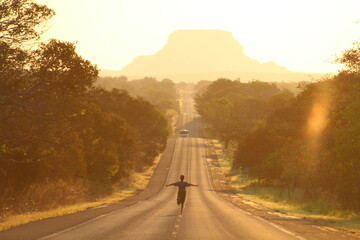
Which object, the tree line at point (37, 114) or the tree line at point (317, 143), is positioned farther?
the tree line at point (317, 143)

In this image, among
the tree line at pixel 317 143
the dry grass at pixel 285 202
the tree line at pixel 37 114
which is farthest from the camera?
the tree line at pixel 317 143

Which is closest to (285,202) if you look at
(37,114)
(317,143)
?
(317,143)

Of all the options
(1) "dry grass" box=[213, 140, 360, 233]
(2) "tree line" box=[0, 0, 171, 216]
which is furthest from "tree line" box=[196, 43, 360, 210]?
(2) "tree line" box=[0, 0, 171, 216]

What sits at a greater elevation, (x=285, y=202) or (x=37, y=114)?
(x=37, y=114)

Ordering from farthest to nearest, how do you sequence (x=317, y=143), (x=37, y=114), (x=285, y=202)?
1. (x=285, y=202)
2. (x=317, y=143)
3. (x=37, y=114)

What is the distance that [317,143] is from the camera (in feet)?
156

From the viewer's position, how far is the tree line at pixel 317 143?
34.7m

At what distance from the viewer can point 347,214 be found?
34.9m

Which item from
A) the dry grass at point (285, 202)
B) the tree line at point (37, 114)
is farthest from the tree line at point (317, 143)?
the tree line at point (37, 114)

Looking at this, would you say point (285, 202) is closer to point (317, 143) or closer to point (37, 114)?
point (317, 143)

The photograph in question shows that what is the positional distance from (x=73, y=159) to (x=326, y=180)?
2252 centimetres

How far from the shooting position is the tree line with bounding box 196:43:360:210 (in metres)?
34.7

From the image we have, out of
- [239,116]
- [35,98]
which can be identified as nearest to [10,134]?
[35,98]

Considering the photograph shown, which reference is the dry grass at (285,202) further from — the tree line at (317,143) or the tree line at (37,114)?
the tree line at (37,114)
